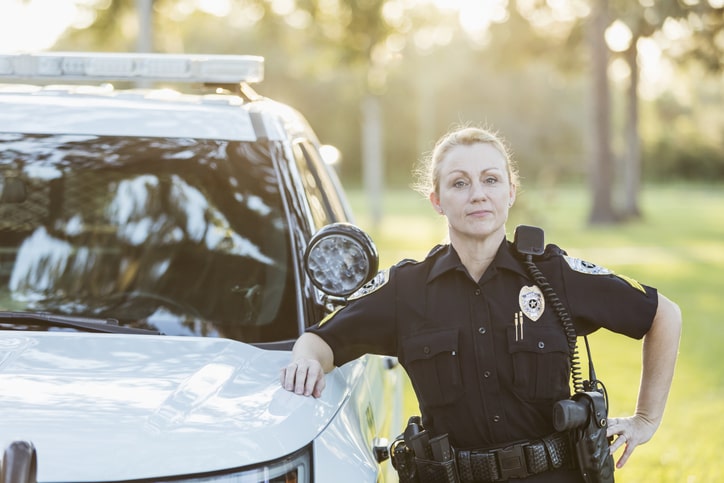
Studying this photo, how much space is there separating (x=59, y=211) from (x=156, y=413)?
1.81 metres

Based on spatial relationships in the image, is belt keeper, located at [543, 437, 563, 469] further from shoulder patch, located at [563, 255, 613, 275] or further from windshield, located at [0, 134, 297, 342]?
windshield, located at [0, 134, 297, 342]

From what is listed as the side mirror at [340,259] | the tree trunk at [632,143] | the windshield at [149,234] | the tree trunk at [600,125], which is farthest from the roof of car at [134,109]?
the tree trunk at [632,143]

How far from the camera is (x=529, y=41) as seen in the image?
33.6 m

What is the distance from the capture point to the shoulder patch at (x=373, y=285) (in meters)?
2.98

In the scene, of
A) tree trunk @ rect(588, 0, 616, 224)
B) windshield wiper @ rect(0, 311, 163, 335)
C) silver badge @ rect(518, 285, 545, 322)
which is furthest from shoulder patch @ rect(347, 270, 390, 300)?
tree trunk @ rect(588, 0, 616, 224)

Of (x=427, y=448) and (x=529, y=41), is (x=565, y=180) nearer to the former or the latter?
(x=529, y=41)

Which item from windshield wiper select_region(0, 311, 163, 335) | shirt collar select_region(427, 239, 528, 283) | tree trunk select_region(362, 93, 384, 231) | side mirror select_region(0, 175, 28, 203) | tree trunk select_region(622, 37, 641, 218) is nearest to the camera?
shirt collar select_region(427, 239, 528, 283)

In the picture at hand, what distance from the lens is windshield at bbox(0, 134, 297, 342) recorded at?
336cm

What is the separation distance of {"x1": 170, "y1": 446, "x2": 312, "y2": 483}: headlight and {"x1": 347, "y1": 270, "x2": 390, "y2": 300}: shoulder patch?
63 cm

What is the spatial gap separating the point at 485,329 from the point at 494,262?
0.63ft

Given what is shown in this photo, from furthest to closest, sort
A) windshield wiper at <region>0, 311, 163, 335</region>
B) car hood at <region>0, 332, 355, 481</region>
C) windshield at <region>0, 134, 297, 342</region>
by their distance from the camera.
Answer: windshield at <region>0, 134, 297, 342</region>, windshield wiper at <region>0, 311, 163, 335</region>, car hood at <region>0, 332, 355, 481</region>

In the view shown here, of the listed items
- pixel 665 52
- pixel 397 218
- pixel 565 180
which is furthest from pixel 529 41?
pixel 565 180

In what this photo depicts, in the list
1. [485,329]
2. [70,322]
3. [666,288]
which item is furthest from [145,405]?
[666,288]

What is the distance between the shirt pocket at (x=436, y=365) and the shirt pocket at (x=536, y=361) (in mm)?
146
